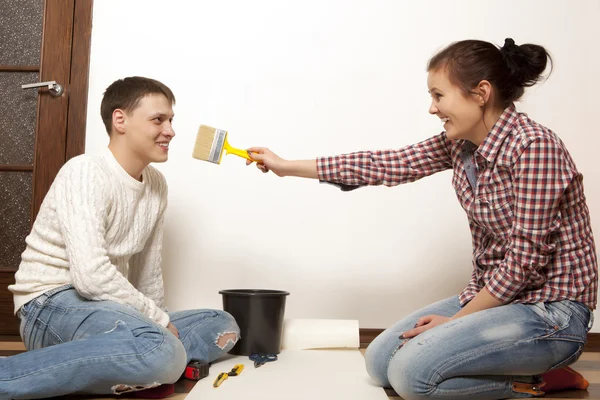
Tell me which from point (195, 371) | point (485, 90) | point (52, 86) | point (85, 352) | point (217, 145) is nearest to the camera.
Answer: point (85, 352)

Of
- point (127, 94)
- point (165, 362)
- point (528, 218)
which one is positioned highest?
point (127, 94)

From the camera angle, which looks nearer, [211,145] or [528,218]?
[528,218]

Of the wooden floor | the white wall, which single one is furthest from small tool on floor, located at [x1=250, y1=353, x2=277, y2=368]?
the white wall

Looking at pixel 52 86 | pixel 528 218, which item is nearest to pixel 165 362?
pixel 528 218

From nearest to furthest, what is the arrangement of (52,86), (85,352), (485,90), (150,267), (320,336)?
(85,352)
(485,90)
(150,267)
(320,336)
(52,86)

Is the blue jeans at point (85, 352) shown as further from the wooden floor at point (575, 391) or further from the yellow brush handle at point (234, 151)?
the yellow brush handle at point (234, 151)

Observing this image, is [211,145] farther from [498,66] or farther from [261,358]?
[498,66]

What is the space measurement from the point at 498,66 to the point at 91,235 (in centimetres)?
104

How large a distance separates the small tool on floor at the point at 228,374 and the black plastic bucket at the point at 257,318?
19 centimetres

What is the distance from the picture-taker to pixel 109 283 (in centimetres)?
142

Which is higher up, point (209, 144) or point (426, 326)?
point (209, 144)

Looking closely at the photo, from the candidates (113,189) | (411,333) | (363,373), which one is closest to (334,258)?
(363,373)

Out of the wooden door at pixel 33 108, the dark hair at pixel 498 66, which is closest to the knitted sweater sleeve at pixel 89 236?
the wooden door at pixel 33 108

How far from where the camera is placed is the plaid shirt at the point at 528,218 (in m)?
1.28
